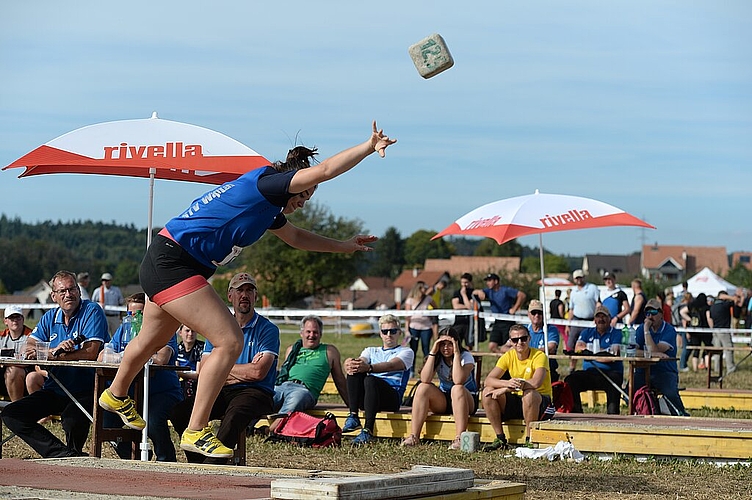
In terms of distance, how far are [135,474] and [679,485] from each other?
3.99 meters

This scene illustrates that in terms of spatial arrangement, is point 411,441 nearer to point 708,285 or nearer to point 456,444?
point 456,444

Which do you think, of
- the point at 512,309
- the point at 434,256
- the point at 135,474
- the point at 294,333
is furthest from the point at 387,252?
the point at 135,474

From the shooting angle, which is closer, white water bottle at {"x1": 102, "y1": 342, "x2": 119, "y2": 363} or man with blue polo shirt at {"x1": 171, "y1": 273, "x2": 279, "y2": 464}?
white water bottle at {"x1": 102, "y1": 342, "x2": 119, "y2": 363}

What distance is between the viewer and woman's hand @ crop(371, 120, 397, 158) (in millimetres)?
4695

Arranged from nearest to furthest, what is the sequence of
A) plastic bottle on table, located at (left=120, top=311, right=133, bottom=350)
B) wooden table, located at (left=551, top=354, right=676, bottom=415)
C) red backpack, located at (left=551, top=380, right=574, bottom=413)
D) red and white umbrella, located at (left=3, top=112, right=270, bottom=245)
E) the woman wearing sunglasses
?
1. red and white umbrella, located at (left=3, top=112, right=270, bottom=245)
2. plastic bottle on table, located at (left=120, top=311, right=133, bottom=350)
3. the woman wearing sunglasses
4. wooden table, located at (left=551, top=354, right=676, bottom=415)
5. red backpack, located at (left=551, top=380, right=574, bottom=413)

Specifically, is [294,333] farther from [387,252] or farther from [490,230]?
[387,252]

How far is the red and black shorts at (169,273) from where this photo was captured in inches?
200

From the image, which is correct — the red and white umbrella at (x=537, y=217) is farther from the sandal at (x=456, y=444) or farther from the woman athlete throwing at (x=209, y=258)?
the woman athlete throwing at (x=209, y=258)

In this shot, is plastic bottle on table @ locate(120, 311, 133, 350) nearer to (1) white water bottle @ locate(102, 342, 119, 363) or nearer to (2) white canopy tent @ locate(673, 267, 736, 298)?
(1) white water bottle @ locate(102, 342, 119, 363)

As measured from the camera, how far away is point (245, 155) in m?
7.43

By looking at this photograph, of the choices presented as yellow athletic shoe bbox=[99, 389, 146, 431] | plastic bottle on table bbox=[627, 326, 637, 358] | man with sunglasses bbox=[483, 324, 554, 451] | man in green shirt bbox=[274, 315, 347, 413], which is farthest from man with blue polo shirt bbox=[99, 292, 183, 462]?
plastic bottle on table bbox=[627, 326, 637, 358]

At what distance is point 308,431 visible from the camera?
370 inches

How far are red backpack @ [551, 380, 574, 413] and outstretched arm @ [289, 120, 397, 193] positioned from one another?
6655 mm

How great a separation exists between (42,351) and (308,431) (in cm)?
271
